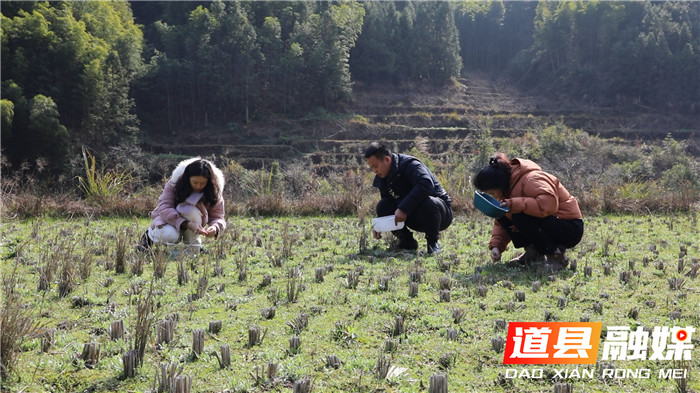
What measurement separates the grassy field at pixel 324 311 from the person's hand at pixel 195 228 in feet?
0.76

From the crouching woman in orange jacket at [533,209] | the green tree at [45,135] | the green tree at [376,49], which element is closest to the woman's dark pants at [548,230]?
the crouching woman in orange jacket at [533,209]

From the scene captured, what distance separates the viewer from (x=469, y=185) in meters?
14.2

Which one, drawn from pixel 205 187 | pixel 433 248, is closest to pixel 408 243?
pixel 433 248

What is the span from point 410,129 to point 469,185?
40898 mm

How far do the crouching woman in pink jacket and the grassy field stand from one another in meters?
0.40

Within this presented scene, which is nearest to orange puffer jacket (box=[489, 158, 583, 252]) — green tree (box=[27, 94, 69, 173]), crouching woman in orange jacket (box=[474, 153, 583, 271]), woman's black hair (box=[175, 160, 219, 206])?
crouching woman in orange jacket (box=[474, 153, 583, 271])

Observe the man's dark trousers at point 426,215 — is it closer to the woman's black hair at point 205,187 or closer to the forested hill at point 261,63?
the woman's black hair at point 205,187

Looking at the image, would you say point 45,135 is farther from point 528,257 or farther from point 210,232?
point 528,257

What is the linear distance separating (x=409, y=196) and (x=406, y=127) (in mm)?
49641

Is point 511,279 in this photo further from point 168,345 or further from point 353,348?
point 168,345

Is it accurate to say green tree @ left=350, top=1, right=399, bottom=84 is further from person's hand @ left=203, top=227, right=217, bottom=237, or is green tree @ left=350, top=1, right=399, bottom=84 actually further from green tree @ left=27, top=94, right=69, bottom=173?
person's hand @ left=203, top=227, right=217, bottom=237

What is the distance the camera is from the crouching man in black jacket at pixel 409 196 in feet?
21.0

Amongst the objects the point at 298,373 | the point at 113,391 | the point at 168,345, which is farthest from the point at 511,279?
the point at 113,391

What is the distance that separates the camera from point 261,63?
A: 5862cm
